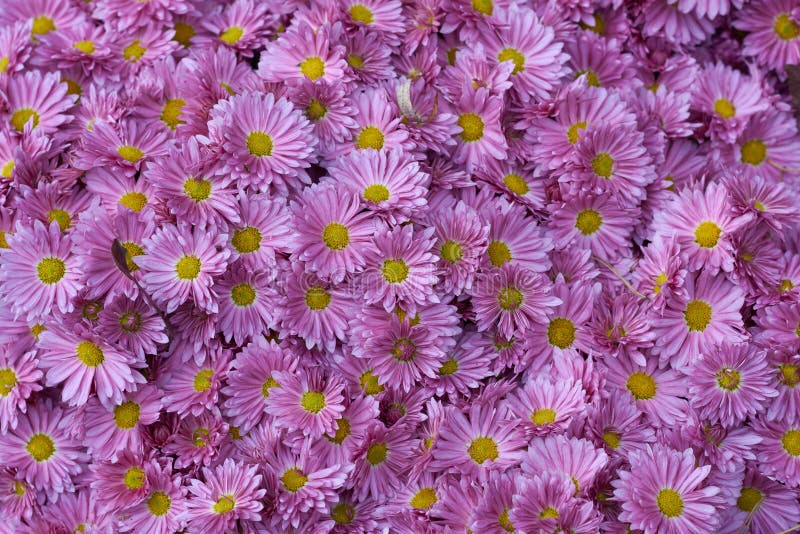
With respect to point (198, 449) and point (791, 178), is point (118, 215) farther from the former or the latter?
point (791, 178)

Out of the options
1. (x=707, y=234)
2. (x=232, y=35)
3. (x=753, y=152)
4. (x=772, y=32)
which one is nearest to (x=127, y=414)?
(x=232, y=35)

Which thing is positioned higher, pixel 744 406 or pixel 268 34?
pixel 268 34

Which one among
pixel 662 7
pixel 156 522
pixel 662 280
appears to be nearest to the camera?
pixel 156 522

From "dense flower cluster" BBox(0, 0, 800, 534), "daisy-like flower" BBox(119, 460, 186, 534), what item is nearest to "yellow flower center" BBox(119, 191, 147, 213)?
"dense flower cluster" BBox(0, 0, 800, 534)

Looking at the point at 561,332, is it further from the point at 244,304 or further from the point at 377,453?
the point at 244,304

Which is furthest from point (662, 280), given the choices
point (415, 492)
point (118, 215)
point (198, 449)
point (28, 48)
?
point (28, 48)

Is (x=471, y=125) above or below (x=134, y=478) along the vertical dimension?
above

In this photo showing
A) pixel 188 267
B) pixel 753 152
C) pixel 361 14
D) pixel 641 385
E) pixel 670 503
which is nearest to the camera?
pixel 670 503
